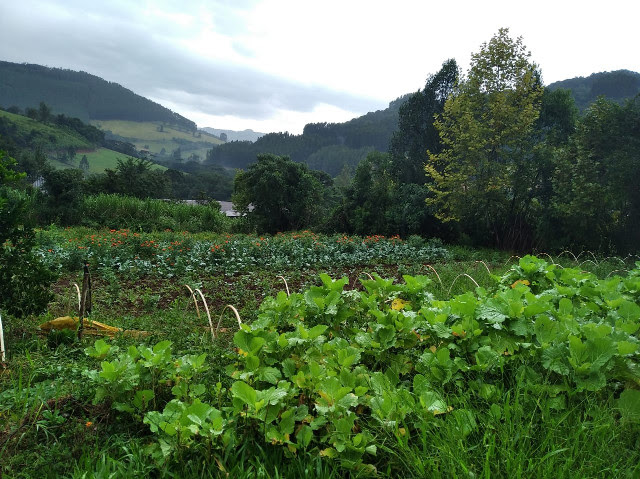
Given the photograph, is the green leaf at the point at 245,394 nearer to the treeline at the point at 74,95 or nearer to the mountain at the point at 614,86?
the mountain at the point at 614,86

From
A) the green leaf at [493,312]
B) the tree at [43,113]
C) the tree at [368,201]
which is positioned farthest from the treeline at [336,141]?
the green leaf at [493,312]

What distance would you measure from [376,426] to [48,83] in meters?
187

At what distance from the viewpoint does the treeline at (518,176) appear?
1028 centimetres

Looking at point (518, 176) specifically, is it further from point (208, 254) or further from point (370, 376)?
point (370, 376)

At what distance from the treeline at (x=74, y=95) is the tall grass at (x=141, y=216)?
147093 mm

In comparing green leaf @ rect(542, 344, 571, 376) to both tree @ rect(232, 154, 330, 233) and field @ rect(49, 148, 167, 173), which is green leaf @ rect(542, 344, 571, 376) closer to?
tree @ rect(232, 154, 330, 233)

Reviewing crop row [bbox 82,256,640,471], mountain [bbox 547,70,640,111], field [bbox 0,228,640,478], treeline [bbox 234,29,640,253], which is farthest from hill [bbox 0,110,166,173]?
crop row [bbox 82,256,640,471]

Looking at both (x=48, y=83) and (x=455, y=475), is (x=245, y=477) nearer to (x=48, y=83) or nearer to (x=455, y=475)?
(x=455, y=475)

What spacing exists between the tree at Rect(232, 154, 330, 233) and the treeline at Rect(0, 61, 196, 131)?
5865 inches

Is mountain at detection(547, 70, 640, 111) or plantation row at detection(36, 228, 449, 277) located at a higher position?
mountain at detection(547, 70, 640, 111)

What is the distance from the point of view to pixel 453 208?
12.1m

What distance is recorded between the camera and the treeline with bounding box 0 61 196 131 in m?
136

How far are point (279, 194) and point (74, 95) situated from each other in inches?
6670

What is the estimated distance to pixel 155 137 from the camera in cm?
14225
